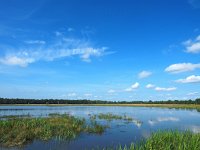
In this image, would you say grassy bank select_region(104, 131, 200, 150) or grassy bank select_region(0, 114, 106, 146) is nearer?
grassy bank select_region(104, 131, 200, 150)

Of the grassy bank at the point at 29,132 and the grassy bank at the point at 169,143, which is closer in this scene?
the grassy bank at the point at 169,143

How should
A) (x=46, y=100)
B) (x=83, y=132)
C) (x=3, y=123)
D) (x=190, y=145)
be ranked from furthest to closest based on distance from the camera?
(x=46, y=100) < (x=83, y=132) < (x=3, y=123) < (x=190, y=145)

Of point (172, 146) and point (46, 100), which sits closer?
point (172, 146)

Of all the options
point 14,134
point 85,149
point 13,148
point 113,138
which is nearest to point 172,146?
point 85,149

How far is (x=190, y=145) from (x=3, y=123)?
16107 mm

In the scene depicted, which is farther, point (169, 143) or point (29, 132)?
point (29, 132)

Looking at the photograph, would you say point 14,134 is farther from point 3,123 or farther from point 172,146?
point 172,146

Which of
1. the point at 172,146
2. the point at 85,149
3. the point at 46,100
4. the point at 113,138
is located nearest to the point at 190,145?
the point at 172,146

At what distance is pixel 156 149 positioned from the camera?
1559 centimetres

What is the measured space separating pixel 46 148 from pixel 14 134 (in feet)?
13.0

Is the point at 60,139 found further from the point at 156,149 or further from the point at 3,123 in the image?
the point at 156,149

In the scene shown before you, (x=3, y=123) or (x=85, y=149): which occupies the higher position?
(x=3, y=123)

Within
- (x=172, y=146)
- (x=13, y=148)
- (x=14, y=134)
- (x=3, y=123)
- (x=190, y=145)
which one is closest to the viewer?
(x=190, y=145)

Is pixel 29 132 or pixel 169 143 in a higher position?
pixel 29 132
